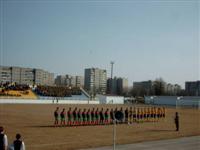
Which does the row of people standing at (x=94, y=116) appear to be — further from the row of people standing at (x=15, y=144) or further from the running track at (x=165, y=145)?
the row of people standing at (x=15, y=144)

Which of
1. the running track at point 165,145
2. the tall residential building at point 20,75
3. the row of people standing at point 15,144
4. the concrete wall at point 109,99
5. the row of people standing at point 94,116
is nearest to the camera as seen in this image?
the row of people standing at point 15,144

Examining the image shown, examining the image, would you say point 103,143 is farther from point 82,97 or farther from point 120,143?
point 82,97

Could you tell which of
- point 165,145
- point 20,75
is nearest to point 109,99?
point 165,145

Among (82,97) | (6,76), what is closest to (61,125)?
(82,97)

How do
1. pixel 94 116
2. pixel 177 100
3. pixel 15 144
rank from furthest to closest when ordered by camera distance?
pixel 177 100 → pixel 94 116 → pixel 15 144

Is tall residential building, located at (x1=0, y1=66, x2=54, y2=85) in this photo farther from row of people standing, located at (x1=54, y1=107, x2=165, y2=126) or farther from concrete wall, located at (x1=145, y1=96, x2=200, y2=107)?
row of people standing, located at (x1=54, y1=107, x2=165, y2=126)

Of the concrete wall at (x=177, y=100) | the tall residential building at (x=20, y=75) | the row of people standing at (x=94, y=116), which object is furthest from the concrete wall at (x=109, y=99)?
the tall residential building at (x=20, y=75)

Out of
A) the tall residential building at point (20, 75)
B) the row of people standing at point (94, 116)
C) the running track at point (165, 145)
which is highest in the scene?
the tall residential building at point (20, 75)

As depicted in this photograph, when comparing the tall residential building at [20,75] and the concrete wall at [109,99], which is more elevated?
the tall residential building at [20,75]

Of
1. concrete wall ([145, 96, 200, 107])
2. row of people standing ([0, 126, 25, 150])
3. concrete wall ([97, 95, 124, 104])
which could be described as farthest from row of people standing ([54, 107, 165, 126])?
concrete wall ([97, 95, 124, 104])

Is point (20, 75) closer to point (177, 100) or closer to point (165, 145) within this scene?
point (177, 100)

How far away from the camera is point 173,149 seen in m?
18.1

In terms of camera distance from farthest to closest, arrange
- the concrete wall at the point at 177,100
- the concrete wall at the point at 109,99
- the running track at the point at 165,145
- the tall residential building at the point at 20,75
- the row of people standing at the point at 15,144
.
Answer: the tall residential building at the point at 20,75, the concrete wall at the point at 109,99, the concrete wall at the point at 177,100, the running track at the point at 165,145, the row of people standing at the point at 15,144

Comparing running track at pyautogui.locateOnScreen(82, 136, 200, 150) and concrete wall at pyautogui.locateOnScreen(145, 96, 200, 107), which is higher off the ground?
concrete wall at pyautogui.locateOnScreen(145, 96, 200, 107)
